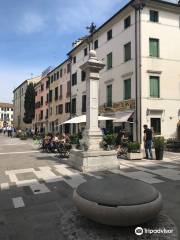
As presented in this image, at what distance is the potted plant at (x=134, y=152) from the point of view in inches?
517

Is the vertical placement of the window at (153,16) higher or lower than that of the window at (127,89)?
higher

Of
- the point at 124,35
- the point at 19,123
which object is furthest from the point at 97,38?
the point at 19,123

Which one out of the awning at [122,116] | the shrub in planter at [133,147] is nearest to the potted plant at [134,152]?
the shrub in planter at [133,147]

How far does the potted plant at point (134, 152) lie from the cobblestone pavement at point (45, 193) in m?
1.39

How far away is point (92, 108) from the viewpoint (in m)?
10.9

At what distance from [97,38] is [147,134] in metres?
18.5

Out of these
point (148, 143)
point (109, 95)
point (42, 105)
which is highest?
point (42, 105)

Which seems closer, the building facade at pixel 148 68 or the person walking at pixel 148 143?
the person walking at pixel 148 143

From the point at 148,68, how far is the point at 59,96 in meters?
22.7

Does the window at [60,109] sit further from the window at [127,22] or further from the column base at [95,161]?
the column base at [95,161]

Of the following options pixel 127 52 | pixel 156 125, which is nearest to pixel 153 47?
pixel 127 52

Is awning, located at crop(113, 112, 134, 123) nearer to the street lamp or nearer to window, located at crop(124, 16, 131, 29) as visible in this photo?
the street lamp

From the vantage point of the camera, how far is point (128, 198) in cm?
436

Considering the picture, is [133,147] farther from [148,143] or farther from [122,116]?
[122,116]
